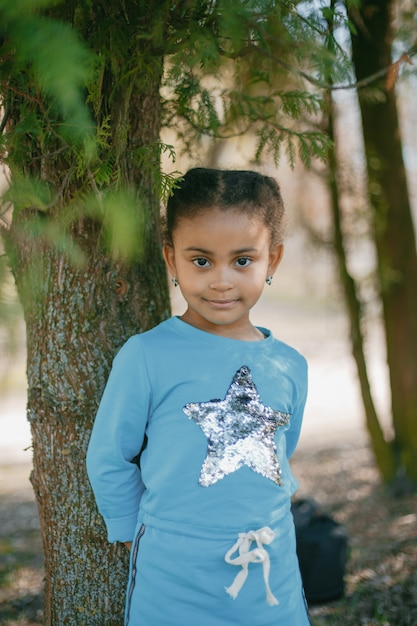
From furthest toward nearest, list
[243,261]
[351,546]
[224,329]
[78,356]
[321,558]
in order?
[351,546] < [321,558] < [78,356] < [224,329] < [243,261]

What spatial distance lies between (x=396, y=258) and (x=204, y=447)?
334 cm

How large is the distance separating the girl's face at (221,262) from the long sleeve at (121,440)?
23 cm

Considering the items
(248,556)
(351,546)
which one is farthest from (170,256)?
(351,546)

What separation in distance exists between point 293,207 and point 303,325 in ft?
35.9

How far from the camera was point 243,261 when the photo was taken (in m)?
1.79

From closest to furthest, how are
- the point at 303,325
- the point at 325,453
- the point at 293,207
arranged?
the point at 293,207 → the point at 325,453 → the point at 303,325

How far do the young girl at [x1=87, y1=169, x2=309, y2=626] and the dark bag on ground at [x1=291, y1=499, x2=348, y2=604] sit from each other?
1238 mm

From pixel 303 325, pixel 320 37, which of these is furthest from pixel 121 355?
pixel 303 325

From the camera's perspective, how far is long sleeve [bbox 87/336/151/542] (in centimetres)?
173

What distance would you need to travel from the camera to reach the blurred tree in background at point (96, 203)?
1.72 meters

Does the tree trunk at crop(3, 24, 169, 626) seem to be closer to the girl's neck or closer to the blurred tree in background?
the blurred tree in background

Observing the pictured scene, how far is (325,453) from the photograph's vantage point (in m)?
6.88

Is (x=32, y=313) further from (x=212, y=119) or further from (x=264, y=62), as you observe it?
(x=264, y=62)

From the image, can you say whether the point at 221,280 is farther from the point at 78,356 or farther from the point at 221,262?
the point at 78,356
